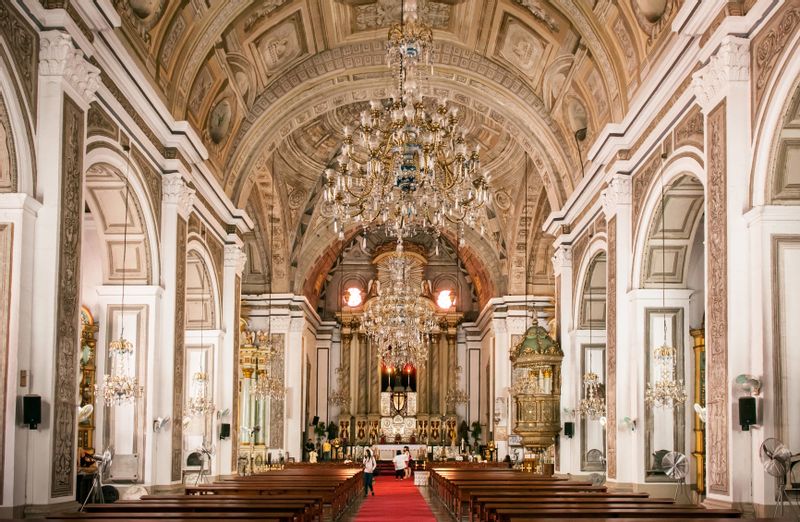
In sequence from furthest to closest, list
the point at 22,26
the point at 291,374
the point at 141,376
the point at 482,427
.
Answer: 1. the point at 482,427
2. the point at 291,374
3. the point at 141,376
4. the point at 22,26

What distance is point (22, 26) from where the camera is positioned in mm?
10836

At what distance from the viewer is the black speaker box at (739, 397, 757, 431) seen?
1070 centimetres

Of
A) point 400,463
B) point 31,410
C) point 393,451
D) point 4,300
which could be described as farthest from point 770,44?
point 393,451

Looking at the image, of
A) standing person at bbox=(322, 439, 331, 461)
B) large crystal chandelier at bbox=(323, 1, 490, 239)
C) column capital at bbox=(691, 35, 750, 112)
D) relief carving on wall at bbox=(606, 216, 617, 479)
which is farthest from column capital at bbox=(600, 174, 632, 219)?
standing person at bbox=(322, 439, 331, 461)

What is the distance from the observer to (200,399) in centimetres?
1956

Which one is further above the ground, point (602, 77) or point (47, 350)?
point (602, 77)

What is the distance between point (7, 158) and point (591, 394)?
12559 mm

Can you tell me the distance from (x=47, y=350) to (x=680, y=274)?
9687 mm

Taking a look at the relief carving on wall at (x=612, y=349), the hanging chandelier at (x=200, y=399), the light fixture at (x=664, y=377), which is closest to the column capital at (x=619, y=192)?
the relief carving on wall at (x=612, y=349)

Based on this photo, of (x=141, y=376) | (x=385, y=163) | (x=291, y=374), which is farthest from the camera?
(x=291, y=374)

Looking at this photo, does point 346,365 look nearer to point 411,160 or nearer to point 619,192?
point 619,192

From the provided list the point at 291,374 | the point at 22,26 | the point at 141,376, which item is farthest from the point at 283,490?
the point at 291,374

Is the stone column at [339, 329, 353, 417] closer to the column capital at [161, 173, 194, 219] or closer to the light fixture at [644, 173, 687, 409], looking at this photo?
the column capital at [161, 173, 194, 219]

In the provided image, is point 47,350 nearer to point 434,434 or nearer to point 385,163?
point 385,163
